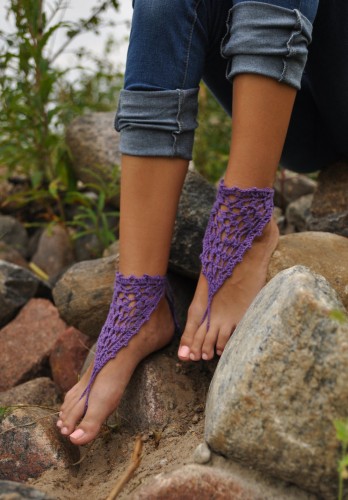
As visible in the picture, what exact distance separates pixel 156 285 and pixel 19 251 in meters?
2.05

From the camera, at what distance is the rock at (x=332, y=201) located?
7.55 feet

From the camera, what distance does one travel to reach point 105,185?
3301 millimetres

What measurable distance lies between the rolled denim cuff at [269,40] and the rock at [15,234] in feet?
7.84

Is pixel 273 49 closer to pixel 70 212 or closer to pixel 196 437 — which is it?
pixel 196 437

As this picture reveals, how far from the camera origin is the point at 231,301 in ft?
5.66

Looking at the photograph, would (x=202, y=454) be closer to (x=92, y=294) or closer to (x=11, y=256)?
(x=92, y=294)

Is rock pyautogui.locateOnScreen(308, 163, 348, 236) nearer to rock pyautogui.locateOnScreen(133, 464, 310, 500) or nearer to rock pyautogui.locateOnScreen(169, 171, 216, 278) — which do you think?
rock pyautogui.locateOnScreen(169, 171, 216, 278)

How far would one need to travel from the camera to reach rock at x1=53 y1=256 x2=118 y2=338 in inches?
85.8

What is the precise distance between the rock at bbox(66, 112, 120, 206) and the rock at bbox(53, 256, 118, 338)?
3.90 ft

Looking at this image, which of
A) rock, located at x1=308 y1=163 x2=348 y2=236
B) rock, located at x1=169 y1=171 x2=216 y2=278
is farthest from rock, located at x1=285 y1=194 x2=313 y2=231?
rock, located at x1=169 y1=171 x2=216 y2=278

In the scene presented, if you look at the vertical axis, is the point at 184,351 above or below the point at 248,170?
below

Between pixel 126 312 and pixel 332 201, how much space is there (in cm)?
100

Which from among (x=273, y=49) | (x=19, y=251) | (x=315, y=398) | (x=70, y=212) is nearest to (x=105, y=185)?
(x=70, y=212)

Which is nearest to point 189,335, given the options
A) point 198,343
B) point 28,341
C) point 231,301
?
point 198,343
